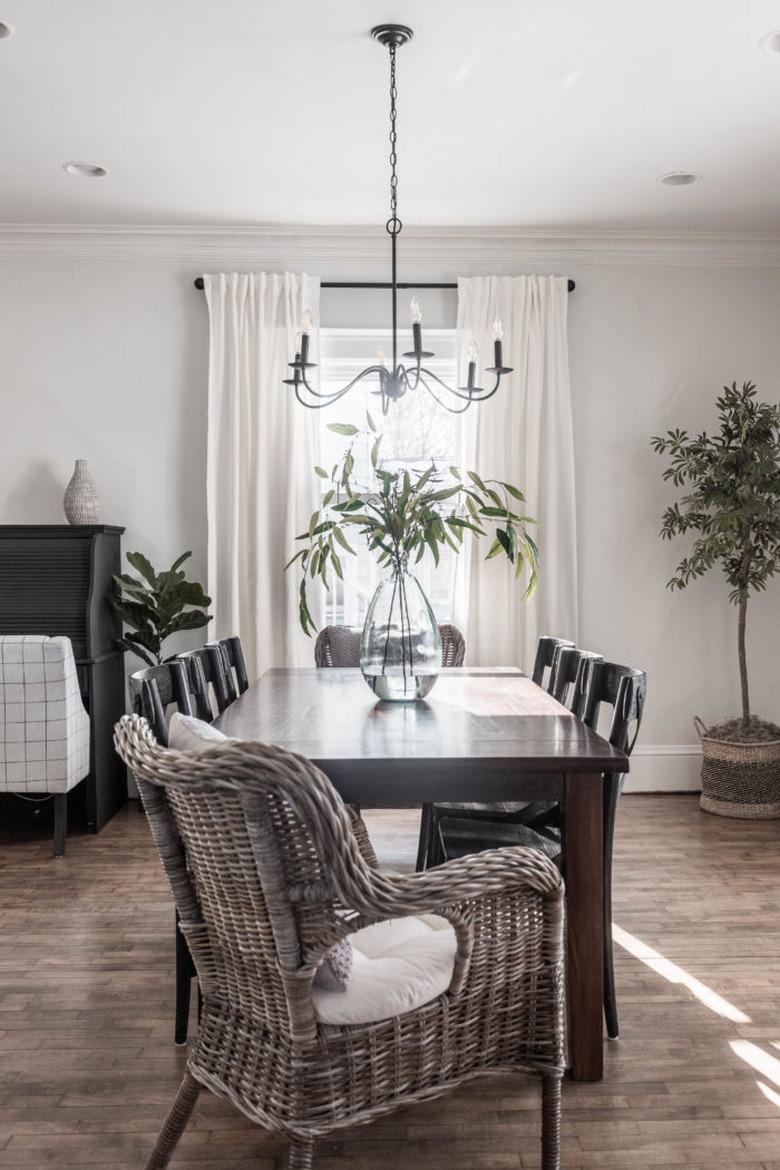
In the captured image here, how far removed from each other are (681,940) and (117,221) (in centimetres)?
402

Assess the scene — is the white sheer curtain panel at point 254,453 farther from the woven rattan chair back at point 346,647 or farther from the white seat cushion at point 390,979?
the white seat cushion at point 390,979

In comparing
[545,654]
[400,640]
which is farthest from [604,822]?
[545,654]

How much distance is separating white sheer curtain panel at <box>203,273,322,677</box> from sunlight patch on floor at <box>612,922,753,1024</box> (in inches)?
88.1

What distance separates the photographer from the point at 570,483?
15.5 ft

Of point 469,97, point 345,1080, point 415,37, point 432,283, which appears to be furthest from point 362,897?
point 432,283

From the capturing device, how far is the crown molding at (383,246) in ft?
15.6

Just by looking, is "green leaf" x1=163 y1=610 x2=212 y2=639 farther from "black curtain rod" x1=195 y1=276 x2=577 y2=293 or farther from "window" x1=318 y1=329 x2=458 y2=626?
"black curtain rod" x1=195 y1=276 x2=577 y2=293

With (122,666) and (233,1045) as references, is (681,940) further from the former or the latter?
(122,666)

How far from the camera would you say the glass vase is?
2713 mm

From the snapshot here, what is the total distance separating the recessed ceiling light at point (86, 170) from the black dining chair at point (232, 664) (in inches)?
84.1

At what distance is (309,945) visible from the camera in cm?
146

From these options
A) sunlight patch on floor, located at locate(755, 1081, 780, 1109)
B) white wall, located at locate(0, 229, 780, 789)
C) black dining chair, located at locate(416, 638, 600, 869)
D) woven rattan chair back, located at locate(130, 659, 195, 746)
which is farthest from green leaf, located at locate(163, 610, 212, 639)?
sunlight patch on floor, located at locate(755, 1081, 780, 1109)

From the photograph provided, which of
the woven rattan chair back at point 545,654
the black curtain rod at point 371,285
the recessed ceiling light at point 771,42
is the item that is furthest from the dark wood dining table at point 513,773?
the black curtain rod at point 371,285

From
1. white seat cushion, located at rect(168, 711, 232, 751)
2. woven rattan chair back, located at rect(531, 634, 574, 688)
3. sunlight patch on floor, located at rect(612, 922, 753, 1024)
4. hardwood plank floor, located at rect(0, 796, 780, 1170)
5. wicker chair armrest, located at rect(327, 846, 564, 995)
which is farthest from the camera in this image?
woven rattan chair back, located at rect(531, 634, 574, 688)
